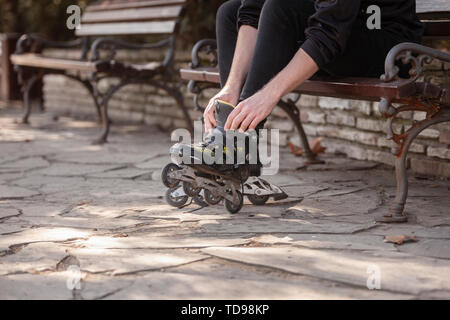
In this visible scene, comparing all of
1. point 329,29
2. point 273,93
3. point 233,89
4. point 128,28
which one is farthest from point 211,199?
point 128,28

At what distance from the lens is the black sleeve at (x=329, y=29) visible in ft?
7.76

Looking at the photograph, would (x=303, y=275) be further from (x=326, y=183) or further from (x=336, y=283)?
(x=326, y=183)

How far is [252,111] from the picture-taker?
7.81ft

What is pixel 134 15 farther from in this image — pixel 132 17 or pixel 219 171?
pixel 219 171

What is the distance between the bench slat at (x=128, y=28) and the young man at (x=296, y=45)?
2433 mm

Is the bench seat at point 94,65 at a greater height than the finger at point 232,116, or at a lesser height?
greater

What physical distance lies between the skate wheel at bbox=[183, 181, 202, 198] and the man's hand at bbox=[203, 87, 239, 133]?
232mm

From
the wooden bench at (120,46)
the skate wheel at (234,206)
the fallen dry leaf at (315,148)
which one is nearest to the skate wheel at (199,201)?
the skate wheel at (234,206)

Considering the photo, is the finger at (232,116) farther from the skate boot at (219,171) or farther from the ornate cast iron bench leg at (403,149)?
the ornate cast iron bench leg at (403,149)

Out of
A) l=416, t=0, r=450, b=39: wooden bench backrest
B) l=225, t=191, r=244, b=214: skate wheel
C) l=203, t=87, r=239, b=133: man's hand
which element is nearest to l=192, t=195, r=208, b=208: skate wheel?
l=225, t=191, r=244, b=214: skate wheel

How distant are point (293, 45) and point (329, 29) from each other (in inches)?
7.3
